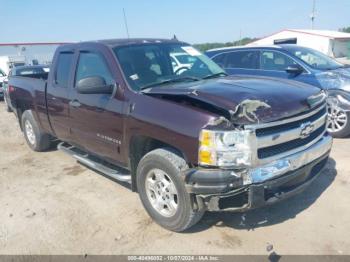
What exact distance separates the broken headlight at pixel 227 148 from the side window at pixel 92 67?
1670 millimetres

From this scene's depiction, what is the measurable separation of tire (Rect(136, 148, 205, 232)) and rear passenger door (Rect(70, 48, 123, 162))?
23.3 inches

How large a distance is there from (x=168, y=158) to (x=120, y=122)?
2.90ft

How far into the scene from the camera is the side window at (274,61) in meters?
7.51

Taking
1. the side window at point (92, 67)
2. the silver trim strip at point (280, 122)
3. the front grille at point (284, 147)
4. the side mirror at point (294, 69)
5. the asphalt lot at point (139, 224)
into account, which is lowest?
the asphalt lot at point (139, 224)

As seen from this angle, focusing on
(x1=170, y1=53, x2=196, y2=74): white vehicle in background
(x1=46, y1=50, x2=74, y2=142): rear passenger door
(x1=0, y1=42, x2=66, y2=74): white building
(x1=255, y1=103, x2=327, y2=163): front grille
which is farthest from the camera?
(x1=0, y1=42, x2=66, y2=74): white building

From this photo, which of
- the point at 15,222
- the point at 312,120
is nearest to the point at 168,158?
the point at 312,120

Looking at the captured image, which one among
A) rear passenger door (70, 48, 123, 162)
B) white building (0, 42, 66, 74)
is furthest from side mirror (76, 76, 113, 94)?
white building (0, 42, 66, 74)

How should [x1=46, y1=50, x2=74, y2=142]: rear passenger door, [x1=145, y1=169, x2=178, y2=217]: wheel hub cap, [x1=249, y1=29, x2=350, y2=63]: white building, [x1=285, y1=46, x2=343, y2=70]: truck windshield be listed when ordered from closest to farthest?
[x1=145, y1=169, x2=178, y2=217]: wheel hub cap → [x1=46, y1=50, x2=74, y2=142]: rear passenger door → [x1=285, y1=46, x2=343, y2=70]: truck windshield → [x1=249, y1=29, x2=350, y2=63]: white building

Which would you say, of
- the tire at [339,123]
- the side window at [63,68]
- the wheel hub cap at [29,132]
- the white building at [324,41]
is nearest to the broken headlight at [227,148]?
the side window at [63,68]

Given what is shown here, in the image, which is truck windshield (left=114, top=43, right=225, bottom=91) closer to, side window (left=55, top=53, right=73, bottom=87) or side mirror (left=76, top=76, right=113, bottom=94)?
side mirror (left=76, top=76, right=113, bottom=94)

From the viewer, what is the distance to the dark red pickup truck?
3025 mm

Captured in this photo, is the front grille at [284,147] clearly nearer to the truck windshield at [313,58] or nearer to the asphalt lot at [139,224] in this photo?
the asphalt lot at [139,224]

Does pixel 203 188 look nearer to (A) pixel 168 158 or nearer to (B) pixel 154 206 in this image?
(A) pixel 168 158

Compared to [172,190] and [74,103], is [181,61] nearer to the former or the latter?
[74,103]
